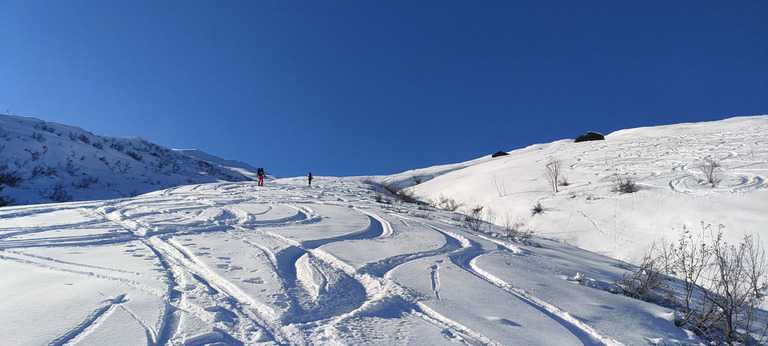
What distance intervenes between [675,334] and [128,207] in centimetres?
930

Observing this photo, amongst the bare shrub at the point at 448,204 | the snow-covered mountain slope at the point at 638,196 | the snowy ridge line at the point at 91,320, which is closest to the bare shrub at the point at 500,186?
the snow-covered mountain slope at the point at 638,196

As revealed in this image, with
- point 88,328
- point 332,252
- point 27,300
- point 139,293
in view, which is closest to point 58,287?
point 27,300

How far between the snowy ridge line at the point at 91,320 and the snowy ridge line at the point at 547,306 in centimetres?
308

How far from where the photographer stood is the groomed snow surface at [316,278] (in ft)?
7.13

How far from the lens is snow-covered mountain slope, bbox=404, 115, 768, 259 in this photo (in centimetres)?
654

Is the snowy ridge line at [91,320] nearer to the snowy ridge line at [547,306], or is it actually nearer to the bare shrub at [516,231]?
the snowy ridge line at [547,306]

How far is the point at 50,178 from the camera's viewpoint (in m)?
14.0

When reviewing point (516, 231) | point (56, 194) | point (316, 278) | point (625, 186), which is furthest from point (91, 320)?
point (56, 194)

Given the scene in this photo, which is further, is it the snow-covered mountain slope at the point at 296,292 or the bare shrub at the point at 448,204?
the bare shrub at the point at 448,204

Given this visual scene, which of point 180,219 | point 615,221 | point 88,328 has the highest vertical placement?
point 615,221

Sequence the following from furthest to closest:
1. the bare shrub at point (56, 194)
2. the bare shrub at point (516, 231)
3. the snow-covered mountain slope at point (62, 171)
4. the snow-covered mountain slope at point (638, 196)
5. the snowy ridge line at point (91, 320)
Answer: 1. the snow-covered mountain slope at point (62, 171)
2. the bare shrub at point (56, 194)
3. the snow-covered mountain slope at point (638, 196)
4. the bare shrub at point (516, 231)
5. the snowy ridge line at point (91, 320)

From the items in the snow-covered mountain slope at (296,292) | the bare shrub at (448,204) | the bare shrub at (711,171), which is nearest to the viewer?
the snow-covered mountain slope at (296,292)

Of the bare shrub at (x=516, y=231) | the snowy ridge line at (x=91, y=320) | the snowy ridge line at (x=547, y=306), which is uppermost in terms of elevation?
the bare shrub at (x=516, y=231)

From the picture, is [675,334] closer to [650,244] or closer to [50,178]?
[650,244]
